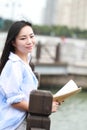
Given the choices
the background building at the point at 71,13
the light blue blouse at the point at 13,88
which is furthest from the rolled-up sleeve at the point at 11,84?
the background building at the point at 71,13

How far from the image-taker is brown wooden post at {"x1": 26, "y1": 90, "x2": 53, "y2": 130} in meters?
3.24

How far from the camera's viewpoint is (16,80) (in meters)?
3.44

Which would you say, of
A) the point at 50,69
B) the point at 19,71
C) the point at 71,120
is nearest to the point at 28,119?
the point at 19,71

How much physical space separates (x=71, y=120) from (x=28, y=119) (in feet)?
30.1

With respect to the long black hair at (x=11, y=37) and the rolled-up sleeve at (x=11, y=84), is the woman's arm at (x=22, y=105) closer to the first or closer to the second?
the rolled-up sleeve at (x=11, y=84)

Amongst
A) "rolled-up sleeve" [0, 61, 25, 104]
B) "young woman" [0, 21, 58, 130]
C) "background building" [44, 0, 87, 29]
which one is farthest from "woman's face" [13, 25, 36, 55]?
"background building" [44, 0, 87, 29]

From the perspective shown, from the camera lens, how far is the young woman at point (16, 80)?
344 centimetres

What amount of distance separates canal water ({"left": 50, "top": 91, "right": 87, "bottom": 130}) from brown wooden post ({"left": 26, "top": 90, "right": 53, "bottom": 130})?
7.04 metres

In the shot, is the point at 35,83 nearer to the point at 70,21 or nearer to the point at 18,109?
the point at 18,109

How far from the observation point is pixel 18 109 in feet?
11.5

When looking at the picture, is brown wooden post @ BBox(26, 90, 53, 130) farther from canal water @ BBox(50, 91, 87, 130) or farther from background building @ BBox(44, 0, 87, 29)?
background building @ BBox(44, 0, 87, 29)

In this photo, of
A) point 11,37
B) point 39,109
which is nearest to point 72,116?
point 11,37

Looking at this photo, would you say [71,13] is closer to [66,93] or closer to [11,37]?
[11,37]

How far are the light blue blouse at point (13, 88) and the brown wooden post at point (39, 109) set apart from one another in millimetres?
193
